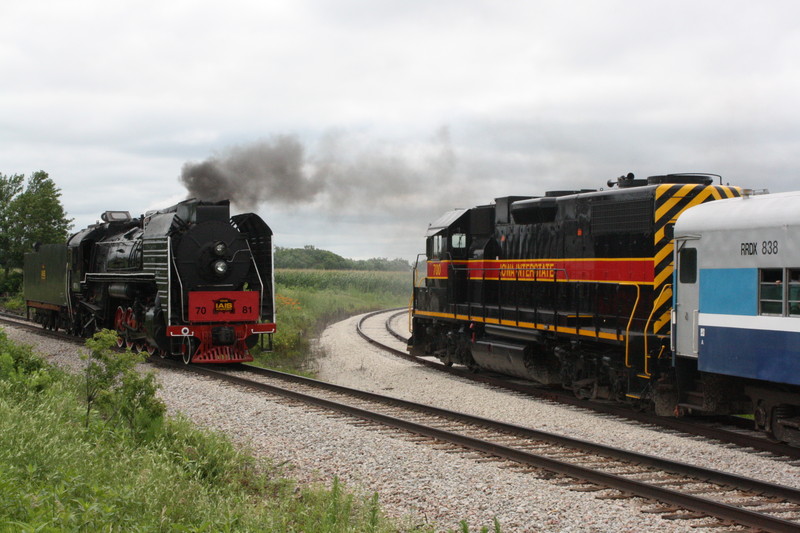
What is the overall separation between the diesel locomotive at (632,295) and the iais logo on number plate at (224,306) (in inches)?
186

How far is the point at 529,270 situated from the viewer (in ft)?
49.8

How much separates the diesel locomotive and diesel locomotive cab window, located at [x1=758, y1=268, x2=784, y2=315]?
0.02 m

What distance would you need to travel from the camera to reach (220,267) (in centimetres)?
1767

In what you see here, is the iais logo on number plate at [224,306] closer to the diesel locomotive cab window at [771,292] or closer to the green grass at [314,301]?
the green grass at [314,301]

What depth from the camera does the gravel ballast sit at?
690 cm

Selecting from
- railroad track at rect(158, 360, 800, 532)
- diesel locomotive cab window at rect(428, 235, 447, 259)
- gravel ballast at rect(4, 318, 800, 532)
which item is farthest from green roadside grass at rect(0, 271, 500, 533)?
diesel locomotive cab window at rect(428, 235, 447, 259)

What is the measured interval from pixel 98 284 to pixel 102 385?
44.4 ft

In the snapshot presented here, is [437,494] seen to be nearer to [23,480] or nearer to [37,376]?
[23,480]

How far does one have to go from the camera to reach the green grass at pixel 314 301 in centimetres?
2217

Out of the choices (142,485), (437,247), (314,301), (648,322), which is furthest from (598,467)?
(314,301)

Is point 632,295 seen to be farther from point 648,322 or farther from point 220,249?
point 220,249

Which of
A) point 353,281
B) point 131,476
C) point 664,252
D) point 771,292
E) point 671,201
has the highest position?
point 671,201

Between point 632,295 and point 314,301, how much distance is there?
33045 millimetres

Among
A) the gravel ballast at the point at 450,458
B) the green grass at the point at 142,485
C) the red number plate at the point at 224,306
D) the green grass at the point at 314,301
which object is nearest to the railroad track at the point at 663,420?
the gravel ballast at the point at 450,458
